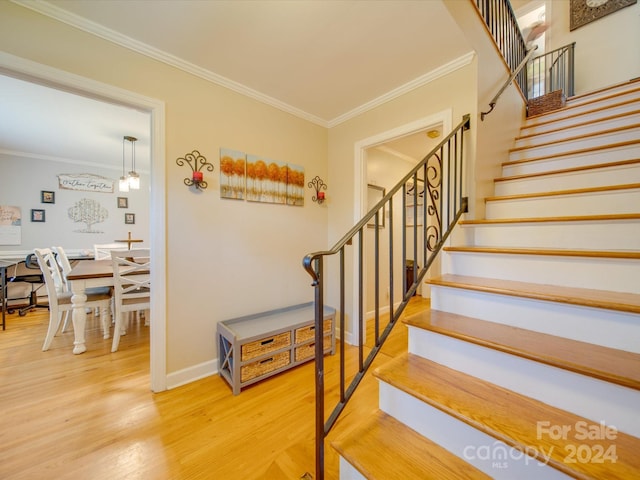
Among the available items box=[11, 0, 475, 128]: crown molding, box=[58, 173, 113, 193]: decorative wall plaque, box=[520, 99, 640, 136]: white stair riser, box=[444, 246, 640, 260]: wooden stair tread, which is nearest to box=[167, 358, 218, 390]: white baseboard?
box=[444, 246, 640, 260]: wooden stair tread

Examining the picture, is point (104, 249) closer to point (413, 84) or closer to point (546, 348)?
point (413, 84)

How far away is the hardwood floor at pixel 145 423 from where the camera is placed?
4.01ft

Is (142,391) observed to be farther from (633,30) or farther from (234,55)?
(633,30)

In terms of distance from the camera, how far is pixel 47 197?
422 cm

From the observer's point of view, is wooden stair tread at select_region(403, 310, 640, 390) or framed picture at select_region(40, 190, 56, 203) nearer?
wooden stair tread at select_region(403, 310, 640, 390)

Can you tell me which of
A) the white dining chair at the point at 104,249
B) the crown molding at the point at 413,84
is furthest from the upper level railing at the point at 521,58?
the white dining chair at the point at 104,249

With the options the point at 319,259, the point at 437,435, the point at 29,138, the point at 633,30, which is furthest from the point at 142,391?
the point at 633,30

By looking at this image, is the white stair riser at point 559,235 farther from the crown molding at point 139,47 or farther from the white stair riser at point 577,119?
the crown molding at point 139,47

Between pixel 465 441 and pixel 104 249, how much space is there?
5858mm

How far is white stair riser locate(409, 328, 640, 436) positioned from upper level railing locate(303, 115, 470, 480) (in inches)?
11.2

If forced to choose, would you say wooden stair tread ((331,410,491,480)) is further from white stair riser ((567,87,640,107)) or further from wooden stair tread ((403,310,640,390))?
white stair riser ((567,87,640,107))

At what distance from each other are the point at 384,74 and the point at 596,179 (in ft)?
5.74

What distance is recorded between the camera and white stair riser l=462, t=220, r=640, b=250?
1153 mm

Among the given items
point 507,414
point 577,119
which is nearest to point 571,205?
point 507,414
